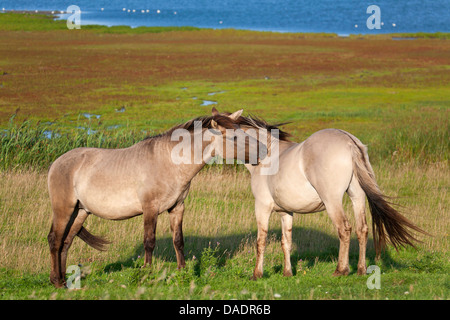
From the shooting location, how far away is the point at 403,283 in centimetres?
639

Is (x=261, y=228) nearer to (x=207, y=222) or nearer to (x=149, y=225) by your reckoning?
(x=149, y=225)

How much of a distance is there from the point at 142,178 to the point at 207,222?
4.24 metres

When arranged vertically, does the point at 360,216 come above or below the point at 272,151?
below

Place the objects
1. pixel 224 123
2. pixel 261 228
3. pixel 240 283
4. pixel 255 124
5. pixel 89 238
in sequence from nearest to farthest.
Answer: pixel 240 283, pixel 224 123, pixel 261 228, pixel 255 124, pixel 89 238

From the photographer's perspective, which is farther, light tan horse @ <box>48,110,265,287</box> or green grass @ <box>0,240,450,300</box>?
light tan horse @ <box>48,110,265,287</box>

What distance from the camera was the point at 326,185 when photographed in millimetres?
6371

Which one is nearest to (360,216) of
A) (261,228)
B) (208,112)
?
(261,228)

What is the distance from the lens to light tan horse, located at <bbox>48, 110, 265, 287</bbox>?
6855 mm

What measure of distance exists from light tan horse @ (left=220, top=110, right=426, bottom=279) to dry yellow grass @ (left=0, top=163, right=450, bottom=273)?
80.2 inches

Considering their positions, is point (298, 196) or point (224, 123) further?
point (224, 123)

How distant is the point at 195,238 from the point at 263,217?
3.31 metres

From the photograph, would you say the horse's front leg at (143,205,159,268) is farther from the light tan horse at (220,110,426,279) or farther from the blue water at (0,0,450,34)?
the blue water at (0,0,450,34)

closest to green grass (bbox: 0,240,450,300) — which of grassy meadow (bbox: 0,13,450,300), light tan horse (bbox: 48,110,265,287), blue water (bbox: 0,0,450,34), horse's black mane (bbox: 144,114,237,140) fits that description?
grassy meadow (bbox: 0,13,450,300)

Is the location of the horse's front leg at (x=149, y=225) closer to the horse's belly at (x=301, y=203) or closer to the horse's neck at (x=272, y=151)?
the horse's neck at (x=272, y=151)
